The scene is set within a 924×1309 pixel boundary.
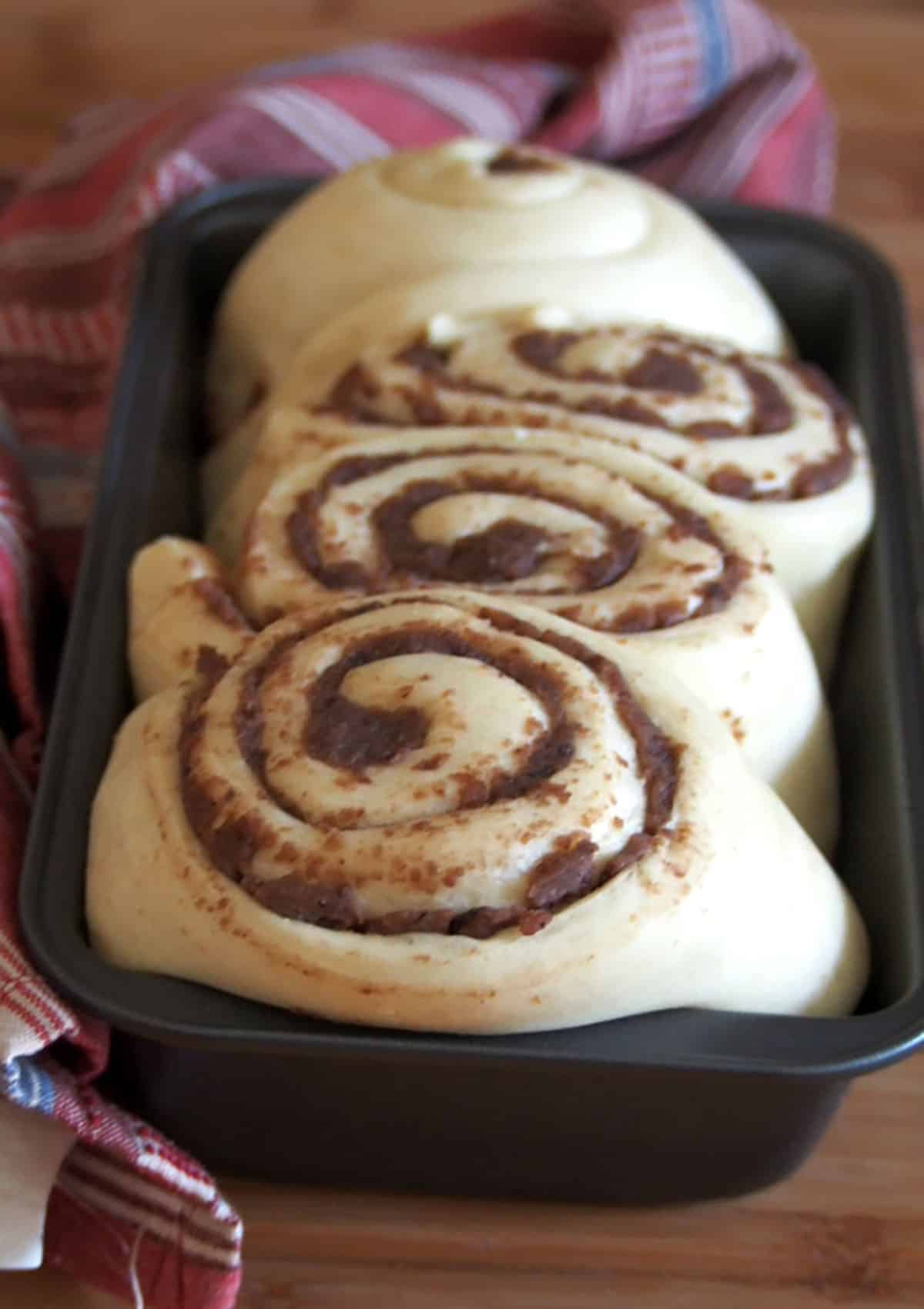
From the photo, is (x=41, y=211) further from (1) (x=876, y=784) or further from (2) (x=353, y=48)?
(1) (x=876, y=784)

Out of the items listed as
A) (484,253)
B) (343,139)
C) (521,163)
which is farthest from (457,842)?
(343,139)

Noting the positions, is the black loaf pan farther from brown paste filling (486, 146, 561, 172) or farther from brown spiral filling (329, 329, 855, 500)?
brown paste filling (486, 146, 561, 172)

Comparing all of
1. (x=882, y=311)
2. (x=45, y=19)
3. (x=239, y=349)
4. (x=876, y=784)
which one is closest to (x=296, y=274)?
(x=239, y=349)

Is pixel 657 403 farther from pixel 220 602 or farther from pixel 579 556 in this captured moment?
pixel 220 602

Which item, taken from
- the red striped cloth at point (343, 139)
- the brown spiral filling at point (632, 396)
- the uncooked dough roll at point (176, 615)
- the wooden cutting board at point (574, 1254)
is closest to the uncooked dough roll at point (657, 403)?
the brown spiral filling at point (632, 396)

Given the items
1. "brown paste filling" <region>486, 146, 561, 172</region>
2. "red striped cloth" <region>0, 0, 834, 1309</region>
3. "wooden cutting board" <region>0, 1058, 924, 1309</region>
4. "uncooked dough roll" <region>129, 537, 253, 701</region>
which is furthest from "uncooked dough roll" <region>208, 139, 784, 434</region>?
"wooden cutting board" <region>0, 1058, 924, 1309</region>

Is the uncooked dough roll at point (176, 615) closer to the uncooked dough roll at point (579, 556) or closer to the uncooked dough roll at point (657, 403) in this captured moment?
the uncooked dough roll at point (579, 556)
